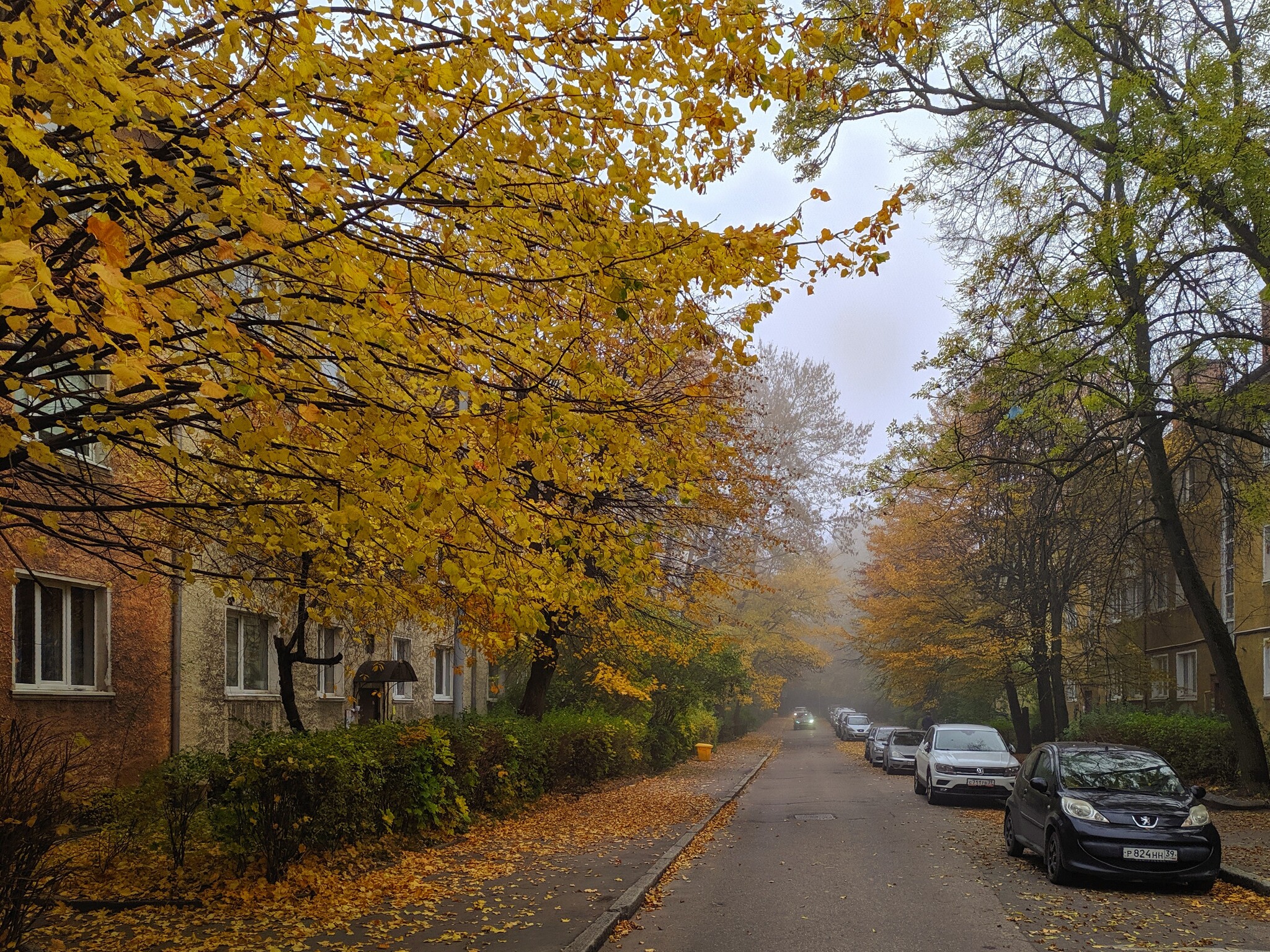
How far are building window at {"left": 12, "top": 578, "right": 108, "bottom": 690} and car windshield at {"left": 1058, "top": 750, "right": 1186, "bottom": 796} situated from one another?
40.6 feet

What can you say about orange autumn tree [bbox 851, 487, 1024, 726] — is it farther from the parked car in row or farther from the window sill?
the window sill

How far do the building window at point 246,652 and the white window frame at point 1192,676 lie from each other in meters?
25.6

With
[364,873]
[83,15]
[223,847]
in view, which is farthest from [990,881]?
[83,15]

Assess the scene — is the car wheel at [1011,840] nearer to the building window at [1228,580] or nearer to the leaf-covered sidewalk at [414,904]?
the leaf-covered sidewalk at [414,904]

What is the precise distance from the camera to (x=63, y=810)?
257 inches

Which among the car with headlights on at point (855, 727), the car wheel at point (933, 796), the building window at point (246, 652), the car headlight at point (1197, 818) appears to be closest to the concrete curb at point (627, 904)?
the car headlight at point (1197, 818)

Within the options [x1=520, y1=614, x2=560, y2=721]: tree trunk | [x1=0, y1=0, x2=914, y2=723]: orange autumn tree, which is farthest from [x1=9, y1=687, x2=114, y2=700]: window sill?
[x1=520, y1=614, x2=560, y2=721]: tree trunk

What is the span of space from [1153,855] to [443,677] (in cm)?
2251

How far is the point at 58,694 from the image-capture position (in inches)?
514

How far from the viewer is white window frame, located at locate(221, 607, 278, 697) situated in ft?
57.7

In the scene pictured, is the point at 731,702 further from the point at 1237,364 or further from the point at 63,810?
the point at 63,810

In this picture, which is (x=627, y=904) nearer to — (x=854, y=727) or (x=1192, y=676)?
(x=1192, y=676)

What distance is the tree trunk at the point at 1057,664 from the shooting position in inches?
1096

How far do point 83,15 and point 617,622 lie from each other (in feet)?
48.0
